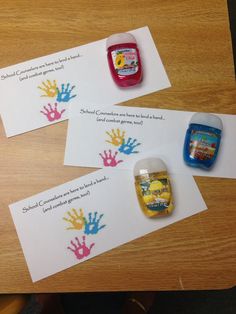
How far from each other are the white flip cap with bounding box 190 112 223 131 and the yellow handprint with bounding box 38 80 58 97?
265mm

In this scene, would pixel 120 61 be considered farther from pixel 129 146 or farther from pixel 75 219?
pixel 75 219

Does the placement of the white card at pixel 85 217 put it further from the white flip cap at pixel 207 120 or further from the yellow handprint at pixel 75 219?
the white flip cap at pixel 207 120

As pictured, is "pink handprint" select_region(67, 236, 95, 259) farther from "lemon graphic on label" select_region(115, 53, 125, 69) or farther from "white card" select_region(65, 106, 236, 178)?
"lemon graphic on label" select_region(115, 53, 125, 69)

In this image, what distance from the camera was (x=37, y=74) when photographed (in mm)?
656

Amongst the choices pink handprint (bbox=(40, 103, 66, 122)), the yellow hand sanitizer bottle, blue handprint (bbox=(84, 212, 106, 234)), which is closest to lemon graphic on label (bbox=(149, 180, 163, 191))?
the yellow hand sanitizer bottle

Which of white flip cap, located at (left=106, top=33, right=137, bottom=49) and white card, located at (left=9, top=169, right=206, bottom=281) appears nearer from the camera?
white card, located at (left=9, top=169, right=206, bottom=281)

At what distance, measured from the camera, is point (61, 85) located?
65 centimetres

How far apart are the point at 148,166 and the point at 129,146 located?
5cm

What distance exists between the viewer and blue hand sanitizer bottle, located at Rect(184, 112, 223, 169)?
0.61 m

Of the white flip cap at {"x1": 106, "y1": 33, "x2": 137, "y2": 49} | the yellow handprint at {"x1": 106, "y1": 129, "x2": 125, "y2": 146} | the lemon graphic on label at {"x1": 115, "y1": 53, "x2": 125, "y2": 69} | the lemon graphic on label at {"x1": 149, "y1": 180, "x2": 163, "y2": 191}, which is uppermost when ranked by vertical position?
the white flip cap at {"x1": 106, "y1": 33, "x2": 137, "y2": 49}

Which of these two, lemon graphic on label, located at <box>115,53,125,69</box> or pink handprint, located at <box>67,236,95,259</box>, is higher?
lemon graphic on label, located at <box>115,53,125,69</box>

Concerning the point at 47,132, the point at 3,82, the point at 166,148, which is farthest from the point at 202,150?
the point at 3,82

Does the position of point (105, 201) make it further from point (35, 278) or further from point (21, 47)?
point (21, 47)

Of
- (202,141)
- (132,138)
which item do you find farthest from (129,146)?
(202,141)
